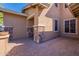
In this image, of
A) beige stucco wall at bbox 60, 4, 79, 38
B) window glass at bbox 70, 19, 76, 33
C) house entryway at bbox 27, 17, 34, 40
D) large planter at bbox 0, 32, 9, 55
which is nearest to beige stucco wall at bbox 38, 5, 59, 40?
beige stucco wall at bbox 60, 4, 79, 38

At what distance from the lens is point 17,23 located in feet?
9.12

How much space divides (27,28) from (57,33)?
584 millimetres

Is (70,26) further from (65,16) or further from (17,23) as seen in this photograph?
(17,23)

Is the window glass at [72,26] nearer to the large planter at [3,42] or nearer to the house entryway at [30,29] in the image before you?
the house entryway at [30,29]

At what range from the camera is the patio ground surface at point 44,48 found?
105 inches

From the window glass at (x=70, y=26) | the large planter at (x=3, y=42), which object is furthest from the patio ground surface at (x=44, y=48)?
the window glass at (x=70, y=26)

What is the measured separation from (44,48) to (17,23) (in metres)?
0.68

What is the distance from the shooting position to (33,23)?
110 inches

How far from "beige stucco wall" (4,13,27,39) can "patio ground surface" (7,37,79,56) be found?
0.13m

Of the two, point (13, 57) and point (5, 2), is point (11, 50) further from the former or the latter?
point (5, 2)

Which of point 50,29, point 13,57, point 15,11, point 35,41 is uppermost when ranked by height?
point 15,11

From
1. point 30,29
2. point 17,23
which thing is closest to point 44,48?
point 30,29

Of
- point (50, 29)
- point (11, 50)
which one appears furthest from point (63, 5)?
point (11, 50)

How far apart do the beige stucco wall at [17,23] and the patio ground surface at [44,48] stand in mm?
129
